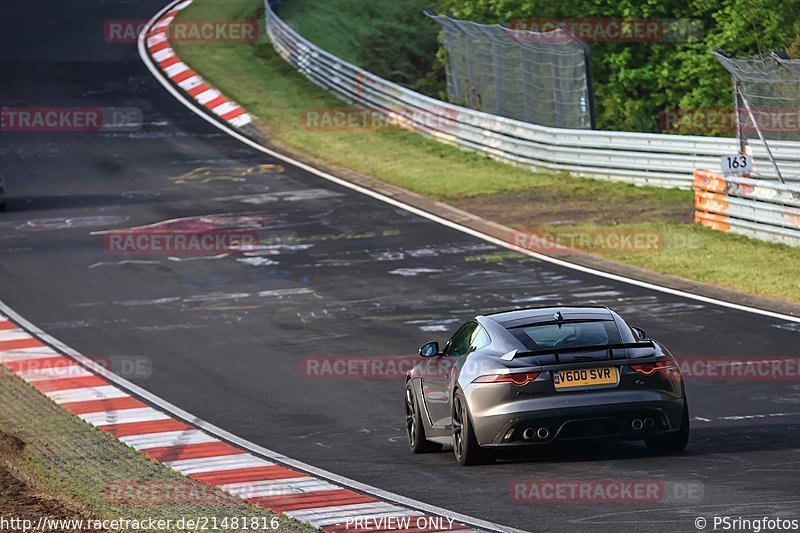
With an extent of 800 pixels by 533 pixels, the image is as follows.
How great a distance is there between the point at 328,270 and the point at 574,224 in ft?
16.3

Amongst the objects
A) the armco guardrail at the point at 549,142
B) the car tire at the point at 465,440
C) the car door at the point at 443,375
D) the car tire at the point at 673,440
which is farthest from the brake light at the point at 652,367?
the armco guardrail at the point at 549,142

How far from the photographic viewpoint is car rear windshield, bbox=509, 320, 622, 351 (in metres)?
11.0

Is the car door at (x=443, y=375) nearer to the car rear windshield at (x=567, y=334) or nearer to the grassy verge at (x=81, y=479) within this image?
the car rear windshield at (x=567, y=334)

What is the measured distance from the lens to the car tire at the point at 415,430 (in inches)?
479

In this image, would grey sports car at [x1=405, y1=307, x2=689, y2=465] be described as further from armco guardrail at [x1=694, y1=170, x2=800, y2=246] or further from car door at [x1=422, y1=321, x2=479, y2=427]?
armco guardrail at [x1=694, y1=170, x2=800, y2=246]

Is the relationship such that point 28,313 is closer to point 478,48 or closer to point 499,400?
point 499,400

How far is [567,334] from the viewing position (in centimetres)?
1116

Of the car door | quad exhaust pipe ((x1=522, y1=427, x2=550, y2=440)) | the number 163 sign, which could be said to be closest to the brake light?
quad exhaust pipe ((x1=522, y1=427, x2=550, y2=440))

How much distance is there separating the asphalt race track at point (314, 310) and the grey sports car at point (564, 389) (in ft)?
0.85

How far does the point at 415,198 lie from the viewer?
29188 millimetres

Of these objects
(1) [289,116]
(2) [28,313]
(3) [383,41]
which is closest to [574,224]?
(2) [28,313]

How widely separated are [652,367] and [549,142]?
20.8 metres

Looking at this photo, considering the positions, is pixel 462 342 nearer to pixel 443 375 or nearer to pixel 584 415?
pixel 443 375

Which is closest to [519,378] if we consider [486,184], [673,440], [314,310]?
[673,440]
